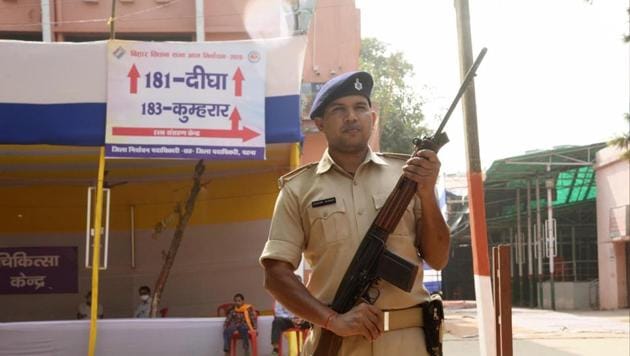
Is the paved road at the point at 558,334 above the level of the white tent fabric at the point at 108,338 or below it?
below

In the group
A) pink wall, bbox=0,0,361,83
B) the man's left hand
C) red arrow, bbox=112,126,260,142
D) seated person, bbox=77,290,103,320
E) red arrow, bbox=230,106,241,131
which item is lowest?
seated person, bbox=77,290,103,320

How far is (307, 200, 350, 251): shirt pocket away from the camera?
8.93 feet

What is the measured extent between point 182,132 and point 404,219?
5.68 meters

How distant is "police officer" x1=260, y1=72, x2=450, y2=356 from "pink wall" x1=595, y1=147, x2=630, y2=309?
75.3 feet

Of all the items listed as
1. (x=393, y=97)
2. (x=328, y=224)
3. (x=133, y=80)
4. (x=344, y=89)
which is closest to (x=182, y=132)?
(x=133, y=80)

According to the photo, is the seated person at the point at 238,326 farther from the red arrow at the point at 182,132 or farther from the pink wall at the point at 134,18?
the pink wall at the point at 134,18

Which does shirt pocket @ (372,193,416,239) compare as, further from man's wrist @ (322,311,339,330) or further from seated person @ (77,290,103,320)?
seated person @ (77,290,103,320)

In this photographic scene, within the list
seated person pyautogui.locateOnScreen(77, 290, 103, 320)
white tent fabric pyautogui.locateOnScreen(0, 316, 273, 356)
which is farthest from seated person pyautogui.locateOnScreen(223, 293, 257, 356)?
seated person pyautogui.locateOnScreen(77, 290, 103, 320)

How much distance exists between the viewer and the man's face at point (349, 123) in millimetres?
2811

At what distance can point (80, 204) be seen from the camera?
40.7 feet

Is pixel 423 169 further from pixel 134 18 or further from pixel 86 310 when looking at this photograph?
pixel 134 18

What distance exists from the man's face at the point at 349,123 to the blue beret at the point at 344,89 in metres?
0.02

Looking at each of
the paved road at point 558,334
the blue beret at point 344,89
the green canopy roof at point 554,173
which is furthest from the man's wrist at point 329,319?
the green canopy roof at point 554,173

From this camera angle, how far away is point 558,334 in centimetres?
1706
